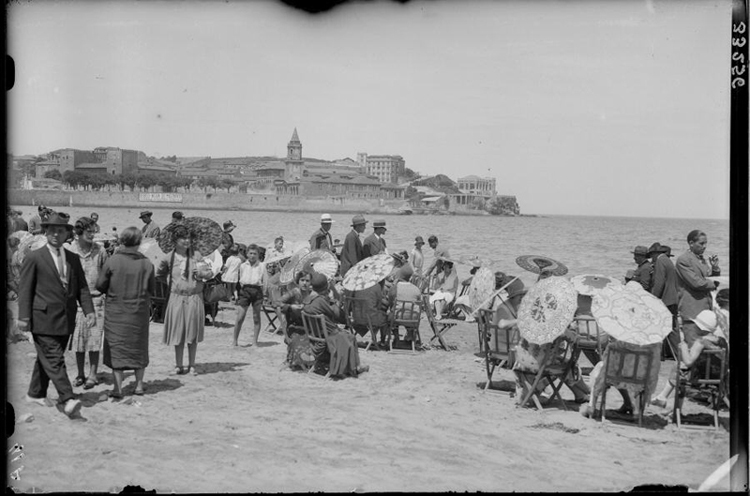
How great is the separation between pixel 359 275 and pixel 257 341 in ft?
6.67

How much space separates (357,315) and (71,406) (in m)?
4.11

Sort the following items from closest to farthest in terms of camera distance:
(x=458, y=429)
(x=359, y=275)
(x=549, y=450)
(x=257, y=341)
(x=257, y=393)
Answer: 1. (x=549, y=450)
2. (x=458, y=429)
3. (x=257, y=393)
4. (x=359, y=275)
5. (x=257, y=341)

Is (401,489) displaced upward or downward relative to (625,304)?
downward

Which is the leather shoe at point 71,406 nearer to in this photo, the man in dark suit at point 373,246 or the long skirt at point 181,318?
the long skirt at point 181,318

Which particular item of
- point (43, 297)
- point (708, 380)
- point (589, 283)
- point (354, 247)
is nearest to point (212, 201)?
point (354, 247)

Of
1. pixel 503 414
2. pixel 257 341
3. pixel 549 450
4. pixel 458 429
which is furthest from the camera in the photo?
pixel 257 341

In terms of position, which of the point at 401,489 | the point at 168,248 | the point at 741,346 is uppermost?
Result: the point at 168,248

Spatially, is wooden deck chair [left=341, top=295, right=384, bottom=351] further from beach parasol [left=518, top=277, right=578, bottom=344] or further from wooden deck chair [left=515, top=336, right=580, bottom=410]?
beach parasol [left=518, top=277, right=578, bottom=344]

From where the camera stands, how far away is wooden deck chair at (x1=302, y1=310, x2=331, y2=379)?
7.92 m

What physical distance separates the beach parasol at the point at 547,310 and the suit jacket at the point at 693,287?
6.01 ft

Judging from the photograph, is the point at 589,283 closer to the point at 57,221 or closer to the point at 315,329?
the point at 315,329

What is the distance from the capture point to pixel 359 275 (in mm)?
8859

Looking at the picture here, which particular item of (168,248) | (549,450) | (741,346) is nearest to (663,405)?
(549,450)

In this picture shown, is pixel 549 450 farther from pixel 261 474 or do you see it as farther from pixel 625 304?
pixel 261 474
